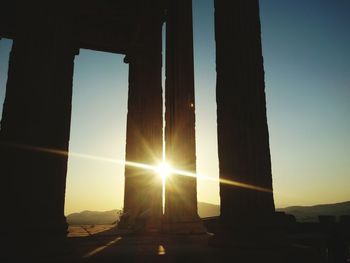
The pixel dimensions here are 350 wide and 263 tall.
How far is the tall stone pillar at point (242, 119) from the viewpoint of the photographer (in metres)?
12.1

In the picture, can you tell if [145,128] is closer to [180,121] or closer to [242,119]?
[180,121]

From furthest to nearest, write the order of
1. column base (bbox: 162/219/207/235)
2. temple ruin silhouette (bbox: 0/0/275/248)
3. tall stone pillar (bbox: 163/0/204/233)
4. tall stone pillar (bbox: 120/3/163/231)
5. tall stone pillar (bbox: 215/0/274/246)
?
1. tall stone pillar (bbox: 120/3/163/231)
2. tall stone pillar (bbox: 163/0/204/233)
3. column base (bbox: 162/219/207/235)
4. temple ruin silhouette (bbox: 0/0/275/248)
5. tall stone pillar (bbox: 215/0/274/246)

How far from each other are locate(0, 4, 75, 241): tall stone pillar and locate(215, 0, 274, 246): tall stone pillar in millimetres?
7396

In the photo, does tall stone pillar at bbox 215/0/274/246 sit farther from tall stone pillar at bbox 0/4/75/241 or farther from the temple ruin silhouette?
tall stone pillar at bbox 0/4/75/241

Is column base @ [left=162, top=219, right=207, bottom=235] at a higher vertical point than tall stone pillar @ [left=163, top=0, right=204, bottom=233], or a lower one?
lower

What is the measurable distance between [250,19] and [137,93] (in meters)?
23.8

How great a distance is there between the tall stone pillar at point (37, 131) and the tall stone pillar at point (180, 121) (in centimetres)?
1213

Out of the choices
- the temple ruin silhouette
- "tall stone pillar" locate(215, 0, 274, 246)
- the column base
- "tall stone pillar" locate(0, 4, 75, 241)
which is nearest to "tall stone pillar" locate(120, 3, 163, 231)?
the column base

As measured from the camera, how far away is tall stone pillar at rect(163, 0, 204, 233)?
2414 cm

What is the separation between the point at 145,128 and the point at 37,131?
21.5 m

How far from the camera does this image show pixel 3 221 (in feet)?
38.8

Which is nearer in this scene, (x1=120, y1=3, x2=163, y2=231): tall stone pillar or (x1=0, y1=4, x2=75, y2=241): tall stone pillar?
(x1=0, y1=4, x2=75, y2=241): tall stone pillar

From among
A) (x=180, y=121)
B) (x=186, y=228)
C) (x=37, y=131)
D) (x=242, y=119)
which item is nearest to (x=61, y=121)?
(x=37, y=131)

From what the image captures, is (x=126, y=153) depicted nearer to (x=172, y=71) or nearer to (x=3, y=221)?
(x=172, y=71)
